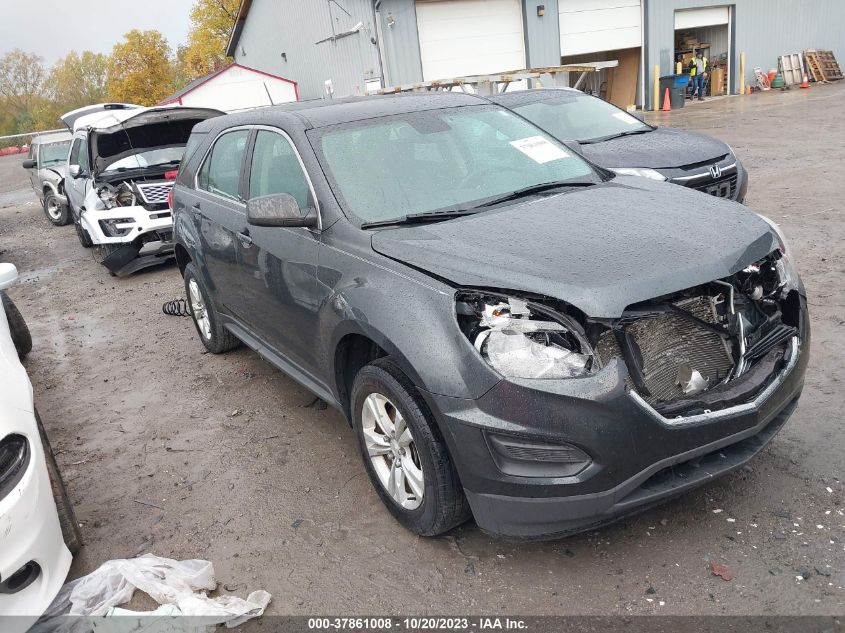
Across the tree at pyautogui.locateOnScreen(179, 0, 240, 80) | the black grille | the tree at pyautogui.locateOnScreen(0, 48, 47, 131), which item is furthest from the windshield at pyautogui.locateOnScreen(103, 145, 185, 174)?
the tree at pyautogui.locateOnScreen(0, 48, 47, 131)

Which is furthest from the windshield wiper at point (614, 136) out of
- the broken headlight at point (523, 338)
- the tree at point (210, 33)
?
the tree at point (210, 33)

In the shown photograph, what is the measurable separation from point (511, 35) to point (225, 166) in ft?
55.6

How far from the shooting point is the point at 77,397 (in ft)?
17.8

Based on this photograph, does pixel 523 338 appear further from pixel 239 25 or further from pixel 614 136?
pixel 239 25

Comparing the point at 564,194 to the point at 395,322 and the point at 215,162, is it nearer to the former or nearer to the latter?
the point at 395,322

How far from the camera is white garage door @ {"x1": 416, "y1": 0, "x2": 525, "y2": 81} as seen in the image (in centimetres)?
1855

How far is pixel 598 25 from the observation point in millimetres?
21375

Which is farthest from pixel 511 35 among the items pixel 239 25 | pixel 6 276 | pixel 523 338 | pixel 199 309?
pixel 523 338

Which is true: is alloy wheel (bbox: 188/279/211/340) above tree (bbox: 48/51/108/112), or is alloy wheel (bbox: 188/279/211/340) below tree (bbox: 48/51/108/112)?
below

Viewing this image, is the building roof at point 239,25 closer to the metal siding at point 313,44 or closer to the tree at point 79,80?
the metal siding at point 313,44

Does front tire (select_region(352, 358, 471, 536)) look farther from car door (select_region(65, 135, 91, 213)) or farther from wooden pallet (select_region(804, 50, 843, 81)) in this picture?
wooden pallet (select_region(804, 50, 843, 81))

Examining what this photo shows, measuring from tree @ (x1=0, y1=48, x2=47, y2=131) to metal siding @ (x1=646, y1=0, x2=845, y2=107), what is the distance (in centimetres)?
6550

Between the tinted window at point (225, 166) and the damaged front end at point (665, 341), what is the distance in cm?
232

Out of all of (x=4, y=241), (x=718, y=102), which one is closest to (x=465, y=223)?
(x=4, y=241)
